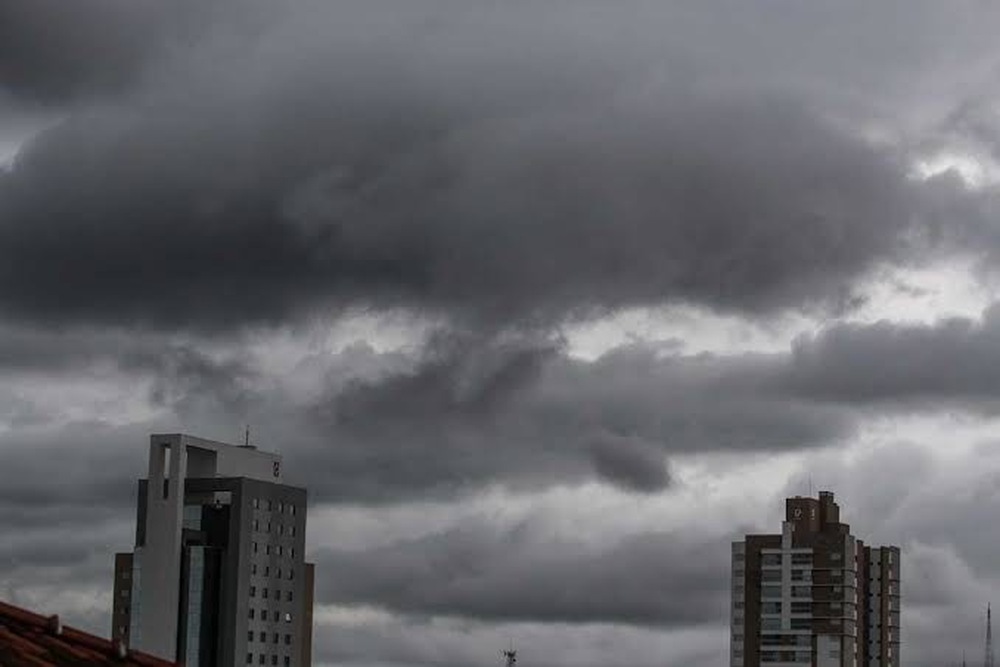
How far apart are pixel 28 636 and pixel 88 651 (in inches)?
32.9

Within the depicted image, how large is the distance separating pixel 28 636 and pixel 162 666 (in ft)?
6.04

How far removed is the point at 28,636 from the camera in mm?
26047

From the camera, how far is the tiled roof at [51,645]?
25.1m

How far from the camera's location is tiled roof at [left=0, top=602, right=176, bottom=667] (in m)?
25.1

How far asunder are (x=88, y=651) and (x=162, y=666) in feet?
3.31

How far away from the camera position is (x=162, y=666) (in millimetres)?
26797

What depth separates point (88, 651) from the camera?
2644 centimetres

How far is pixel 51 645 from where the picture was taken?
25906 mm
